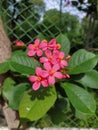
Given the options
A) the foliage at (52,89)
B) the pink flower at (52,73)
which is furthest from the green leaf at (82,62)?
the pink flower at (52,73)

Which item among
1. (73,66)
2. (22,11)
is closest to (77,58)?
(73,66)

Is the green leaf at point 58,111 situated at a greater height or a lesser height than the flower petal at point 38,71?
lesser

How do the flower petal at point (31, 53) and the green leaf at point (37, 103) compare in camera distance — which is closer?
the green leaf at point (37, 103)

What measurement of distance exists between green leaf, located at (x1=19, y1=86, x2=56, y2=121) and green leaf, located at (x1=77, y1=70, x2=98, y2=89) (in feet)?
0.65

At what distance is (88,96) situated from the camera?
7.01 feet

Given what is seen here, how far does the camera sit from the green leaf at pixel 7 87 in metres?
2.24

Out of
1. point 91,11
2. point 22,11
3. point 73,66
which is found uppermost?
point 73,66

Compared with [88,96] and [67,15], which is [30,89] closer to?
[88,96]

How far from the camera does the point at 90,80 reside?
223 centimetres

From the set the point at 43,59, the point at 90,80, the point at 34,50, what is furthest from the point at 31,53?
the point at 90,80

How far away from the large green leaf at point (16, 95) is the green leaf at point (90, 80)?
12.2 inches

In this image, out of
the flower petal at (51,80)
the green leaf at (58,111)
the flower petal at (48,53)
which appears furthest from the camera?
the green leaf at (58,111)

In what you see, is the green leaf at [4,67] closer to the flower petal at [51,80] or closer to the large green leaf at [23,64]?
the large green leaf at [23,64]

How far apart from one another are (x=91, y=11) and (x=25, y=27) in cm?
99
